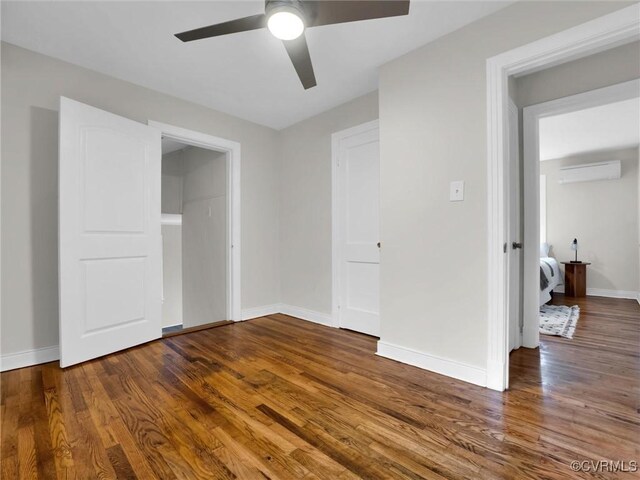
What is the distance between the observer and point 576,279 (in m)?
5.20

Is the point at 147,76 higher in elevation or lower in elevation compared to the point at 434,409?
higher

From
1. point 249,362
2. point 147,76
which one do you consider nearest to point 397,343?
point 249,362

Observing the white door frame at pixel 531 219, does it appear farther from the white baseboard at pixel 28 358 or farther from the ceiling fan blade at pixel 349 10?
the white baseboard at pixel 28 358

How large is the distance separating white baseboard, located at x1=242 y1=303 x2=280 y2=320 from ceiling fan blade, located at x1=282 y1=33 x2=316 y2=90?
2664mm

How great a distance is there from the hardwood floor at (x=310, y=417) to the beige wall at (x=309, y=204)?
1.21 m

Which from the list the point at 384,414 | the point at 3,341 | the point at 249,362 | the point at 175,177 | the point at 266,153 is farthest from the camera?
the point at 175,177

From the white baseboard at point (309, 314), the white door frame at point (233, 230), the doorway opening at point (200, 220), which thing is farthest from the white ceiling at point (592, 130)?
the doorway opening at point (200, 220)

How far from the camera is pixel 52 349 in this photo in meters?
2.45

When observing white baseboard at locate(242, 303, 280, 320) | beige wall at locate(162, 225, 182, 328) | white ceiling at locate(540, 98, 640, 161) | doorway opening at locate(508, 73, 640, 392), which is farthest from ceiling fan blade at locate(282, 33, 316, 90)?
beige wall at locate(162, 225, 182, 328)

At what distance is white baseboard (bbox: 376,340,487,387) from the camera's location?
2018 millimetres

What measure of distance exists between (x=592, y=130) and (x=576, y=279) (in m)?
2.46

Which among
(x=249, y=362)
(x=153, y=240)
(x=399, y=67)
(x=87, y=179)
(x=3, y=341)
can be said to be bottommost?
(x=249, y=362)

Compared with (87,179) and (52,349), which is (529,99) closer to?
(87,179)

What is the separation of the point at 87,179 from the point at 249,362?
1978 millimetres
